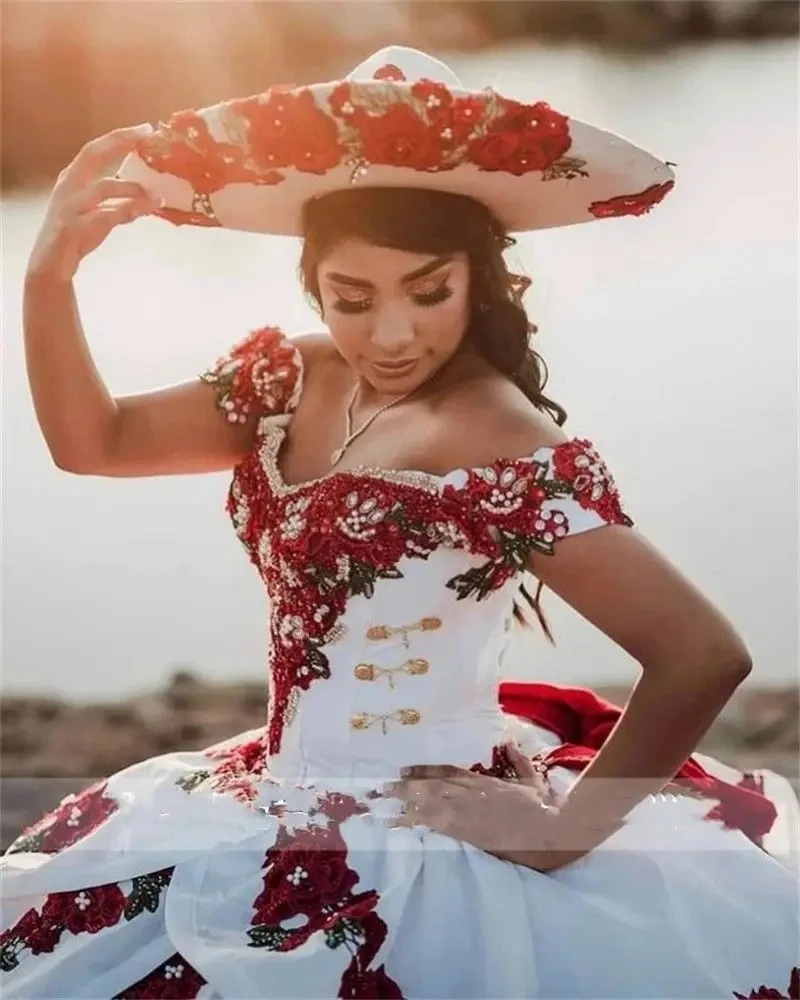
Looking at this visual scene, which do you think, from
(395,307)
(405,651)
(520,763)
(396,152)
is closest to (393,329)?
(395,307)

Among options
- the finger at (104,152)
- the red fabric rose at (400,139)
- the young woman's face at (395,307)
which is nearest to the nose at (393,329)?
the young woman's face at (395,307)

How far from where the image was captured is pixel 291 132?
870 mm

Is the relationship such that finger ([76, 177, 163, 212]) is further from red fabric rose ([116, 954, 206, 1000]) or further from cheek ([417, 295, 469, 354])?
red fabric rose ([116, 954, 206, 1000])

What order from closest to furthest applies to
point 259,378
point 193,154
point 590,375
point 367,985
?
point 367,985
point 193,154
point 259,378
point 590,375

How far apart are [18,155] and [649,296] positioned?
607 millimetres

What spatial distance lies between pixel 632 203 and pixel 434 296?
0.17 meters

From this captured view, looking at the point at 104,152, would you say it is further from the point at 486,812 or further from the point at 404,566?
the point at 486,812

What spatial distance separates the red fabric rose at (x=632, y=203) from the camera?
943 millimetres

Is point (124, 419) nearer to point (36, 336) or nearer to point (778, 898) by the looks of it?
point (36, 336)

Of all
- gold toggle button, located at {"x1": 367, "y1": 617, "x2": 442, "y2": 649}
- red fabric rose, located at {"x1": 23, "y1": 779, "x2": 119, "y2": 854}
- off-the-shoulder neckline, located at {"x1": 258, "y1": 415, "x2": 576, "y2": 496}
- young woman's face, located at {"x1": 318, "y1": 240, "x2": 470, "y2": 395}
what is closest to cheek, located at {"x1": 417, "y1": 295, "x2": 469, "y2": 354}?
young woman's face, located at {"x1": 318, "y1": 240, "x2": 470, "y2": 395}

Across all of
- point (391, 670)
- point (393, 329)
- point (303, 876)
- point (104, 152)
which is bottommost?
point (303, 876)

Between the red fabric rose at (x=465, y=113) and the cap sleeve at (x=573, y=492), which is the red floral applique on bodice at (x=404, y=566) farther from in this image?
the red fabric rose at (x=465, y=113)

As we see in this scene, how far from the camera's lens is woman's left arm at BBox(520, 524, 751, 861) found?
888 millimetres

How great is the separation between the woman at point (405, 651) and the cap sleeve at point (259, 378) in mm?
35
